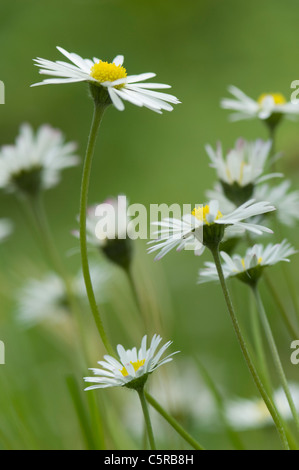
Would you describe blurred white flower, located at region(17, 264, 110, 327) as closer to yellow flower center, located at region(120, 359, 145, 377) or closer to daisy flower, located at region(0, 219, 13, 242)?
daisy flower, located at region(0, 219, 13, 242)

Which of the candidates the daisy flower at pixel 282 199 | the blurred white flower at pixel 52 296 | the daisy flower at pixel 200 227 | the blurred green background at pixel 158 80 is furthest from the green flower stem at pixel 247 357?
the blurred green background at pixel 158 80

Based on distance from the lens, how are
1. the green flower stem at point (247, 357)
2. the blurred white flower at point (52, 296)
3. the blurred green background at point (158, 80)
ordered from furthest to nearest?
the blurred green background at point (158, 80)
the blurred white flower at point (52, 296)
the green flower stem at point (247, 357)

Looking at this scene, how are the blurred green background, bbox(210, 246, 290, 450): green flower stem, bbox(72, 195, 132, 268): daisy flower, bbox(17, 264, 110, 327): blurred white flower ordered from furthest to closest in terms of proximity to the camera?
the blurred green background
bbox(17, 264, 110, 327): blurred white flower
bbox(72, 195, 132, 268): daisy flower
bbox(210, 246, 290, 450): green flower stem

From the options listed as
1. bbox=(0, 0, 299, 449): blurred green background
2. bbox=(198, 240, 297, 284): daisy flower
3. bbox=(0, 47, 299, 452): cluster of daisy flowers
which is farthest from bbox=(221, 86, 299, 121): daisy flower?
bbox=(0, 0, 299, 449): blurred green background

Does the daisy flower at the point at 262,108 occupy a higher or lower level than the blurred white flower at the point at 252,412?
higher

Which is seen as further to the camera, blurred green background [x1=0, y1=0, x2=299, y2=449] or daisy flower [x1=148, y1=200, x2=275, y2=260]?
blurred green background [x1=0, y1=0, x2=299, y2=449]

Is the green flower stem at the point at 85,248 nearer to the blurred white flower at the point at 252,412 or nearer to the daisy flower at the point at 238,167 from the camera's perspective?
the daisy flower at the point at 238,167
